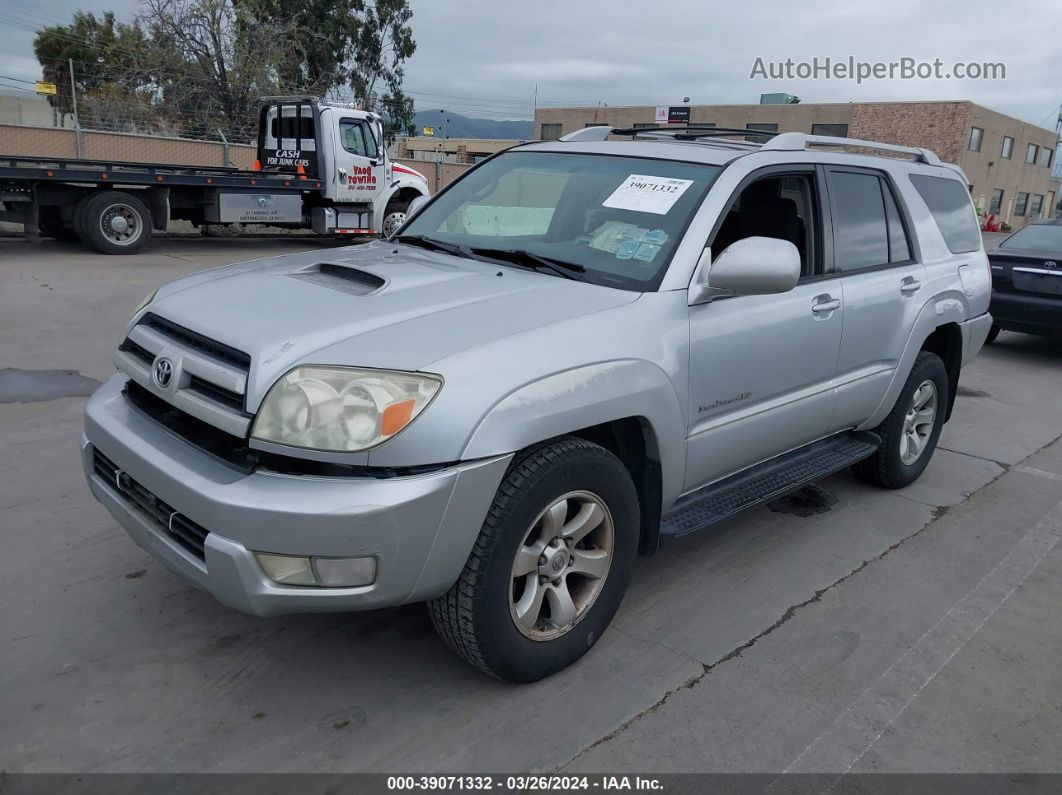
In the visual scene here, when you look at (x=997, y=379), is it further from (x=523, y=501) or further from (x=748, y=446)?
(x=523, y=501)

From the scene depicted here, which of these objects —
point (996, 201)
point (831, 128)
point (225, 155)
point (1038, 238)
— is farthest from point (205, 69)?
point (996, 201)

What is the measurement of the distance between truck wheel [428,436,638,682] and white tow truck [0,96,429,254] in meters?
10.8

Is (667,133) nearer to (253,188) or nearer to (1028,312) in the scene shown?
(1028,312)

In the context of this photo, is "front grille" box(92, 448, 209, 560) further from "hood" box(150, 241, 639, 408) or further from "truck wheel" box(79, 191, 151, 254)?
"truck wheel" box(79, 191, 151, 254)

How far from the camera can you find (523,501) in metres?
2.53

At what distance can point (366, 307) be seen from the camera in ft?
9.03

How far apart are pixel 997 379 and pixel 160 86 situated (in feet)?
93.1

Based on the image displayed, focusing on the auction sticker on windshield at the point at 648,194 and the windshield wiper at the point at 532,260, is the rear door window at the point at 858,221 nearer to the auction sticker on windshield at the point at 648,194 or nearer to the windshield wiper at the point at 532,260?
the auction sticker on windshield at the point at 648,194

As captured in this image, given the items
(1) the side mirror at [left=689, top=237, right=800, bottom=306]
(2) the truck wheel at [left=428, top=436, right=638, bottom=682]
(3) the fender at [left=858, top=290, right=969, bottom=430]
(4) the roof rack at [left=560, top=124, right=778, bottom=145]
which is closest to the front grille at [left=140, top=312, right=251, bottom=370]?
→ (2) the truck wheel at [left=428, top=436, right=638, bottom=682]

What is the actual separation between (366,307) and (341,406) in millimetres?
503

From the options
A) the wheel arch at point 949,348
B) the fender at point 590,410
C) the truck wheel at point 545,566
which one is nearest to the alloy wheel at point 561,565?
the truck wheel at point 545,566

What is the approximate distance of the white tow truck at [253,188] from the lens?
12.7 m

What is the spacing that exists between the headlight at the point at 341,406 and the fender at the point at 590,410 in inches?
8.3

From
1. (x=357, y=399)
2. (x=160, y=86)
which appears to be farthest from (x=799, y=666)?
(x=160, y=86)
